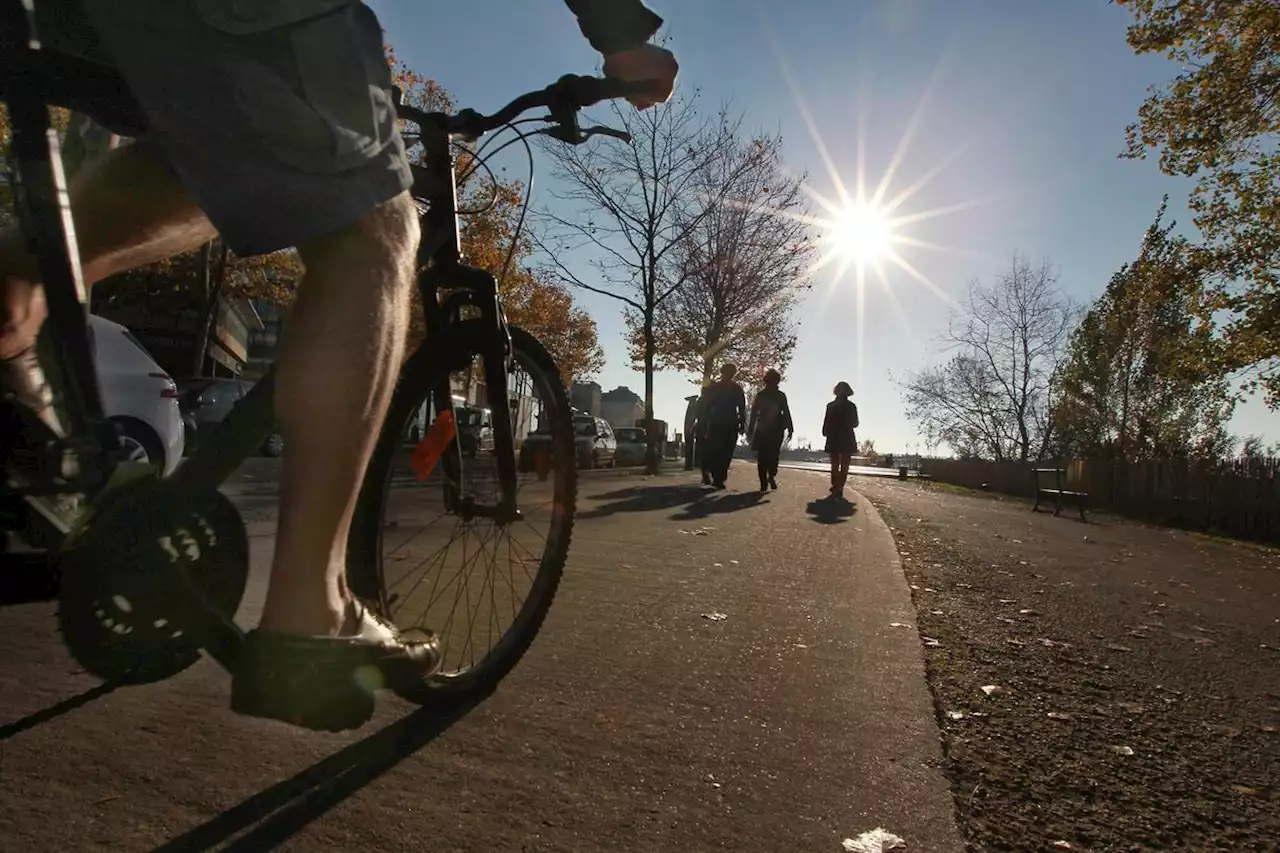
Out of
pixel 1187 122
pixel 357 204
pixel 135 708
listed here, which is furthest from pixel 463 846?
pixel 1187 122

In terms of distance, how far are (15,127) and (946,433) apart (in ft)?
216

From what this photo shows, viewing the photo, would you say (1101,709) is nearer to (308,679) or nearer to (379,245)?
(308,679)

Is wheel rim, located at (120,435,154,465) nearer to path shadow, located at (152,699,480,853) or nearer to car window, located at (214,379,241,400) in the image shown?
car window, located at (214,379,241,400)

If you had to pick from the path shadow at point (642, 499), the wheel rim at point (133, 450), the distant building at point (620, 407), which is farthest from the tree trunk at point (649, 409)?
the distant building at point (620, 407)

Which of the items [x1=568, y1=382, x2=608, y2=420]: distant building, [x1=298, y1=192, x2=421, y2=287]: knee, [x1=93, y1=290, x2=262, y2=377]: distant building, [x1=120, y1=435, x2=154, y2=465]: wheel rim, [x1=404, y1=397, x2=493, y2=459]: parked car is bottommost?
[x1=120, y1=435, x2=154, y2=465]: wheel rim

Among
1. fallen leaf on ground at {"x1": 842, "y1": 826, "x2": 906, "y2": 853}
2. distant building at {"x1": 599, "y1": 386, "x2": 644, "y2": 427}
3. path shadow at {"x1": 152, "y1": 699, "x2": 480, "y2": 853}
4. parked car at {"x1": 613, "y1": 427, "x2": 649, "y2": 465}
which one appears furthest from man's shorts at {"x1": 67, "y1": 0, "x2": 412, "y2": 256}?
distant building at {"x1": 599, "y1": 386, "x2": 644, "y2": 427}

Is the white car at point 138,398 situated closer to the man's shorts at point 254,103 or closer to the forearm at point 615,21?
the man's shorts at point 254,103

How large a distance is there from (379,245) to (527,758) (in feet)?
3.42

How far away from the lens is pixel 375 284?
142cm

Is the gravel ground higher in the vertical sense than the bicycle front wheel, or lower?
lower

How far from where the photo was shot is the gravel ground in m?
1.72

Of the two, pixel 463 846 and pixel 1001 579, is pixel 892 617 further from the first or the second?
pixel 463 846

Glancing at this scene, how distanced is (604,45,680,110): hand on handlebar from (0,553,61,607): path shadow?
4.92 feet

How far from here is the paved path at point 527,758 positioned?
1373mm
